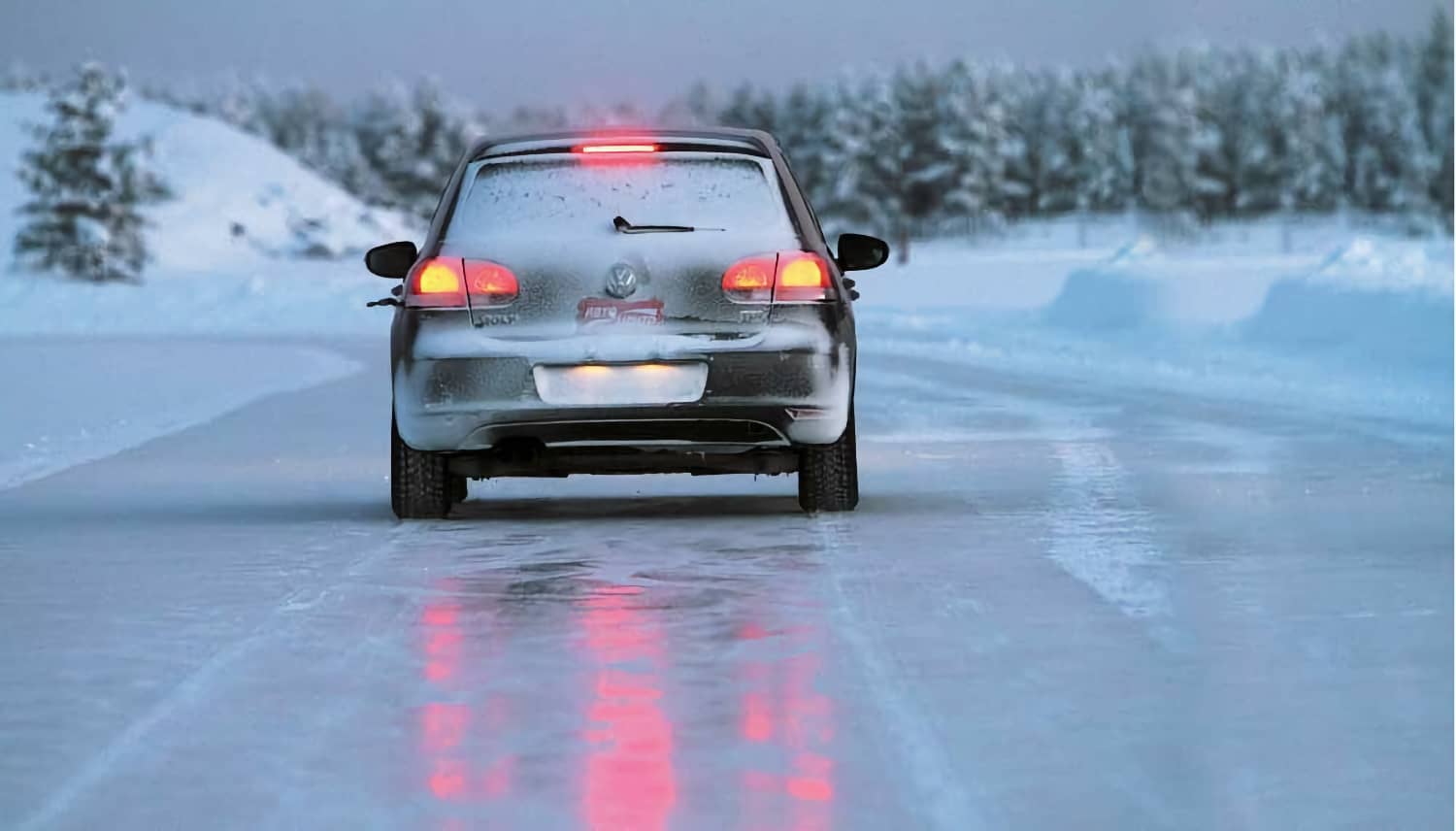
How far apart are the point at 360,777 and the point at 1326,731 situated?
2418mm

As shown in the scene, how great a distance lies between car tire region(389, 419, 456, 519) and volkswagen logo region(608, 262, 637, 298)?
1326 millimetres

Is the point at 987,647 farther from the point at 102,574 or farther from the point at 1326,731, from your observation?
the point at 102,574

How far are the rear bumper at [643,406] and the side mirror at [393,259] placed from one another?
0.96 meters

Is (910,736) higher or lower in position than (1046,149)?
lower

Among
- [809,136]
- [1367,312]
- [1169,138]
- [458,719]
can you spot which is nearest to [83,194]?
[809,136]

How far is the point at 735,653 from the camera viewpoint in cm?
922

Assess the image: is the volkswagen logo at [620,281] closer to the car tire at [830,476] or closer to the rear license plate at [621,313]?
the rear license plate at [621,313]

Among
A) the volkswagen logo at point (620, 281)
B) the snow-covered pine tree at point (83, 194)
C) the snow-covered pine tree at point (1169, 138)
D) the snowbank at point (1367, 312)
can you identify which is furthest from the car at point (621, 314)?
the snow-covered pine tree at point (1169, 138)

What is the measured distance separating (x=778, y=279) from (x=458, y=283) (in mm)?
1343

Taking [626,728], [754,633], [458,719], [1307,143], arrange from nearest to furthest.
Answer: [626,728] < [458,719] < [754,633] < [1307,143]

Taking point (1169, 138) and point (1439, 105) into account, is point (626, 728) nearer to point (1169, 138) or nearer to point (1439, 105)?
point (1439, 105)

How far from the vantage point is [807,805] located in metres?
6.64

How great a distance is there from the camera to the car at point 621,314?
12.9 m

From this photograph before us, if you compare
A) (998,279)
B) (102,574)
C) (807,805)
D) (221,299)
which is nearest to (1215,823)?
(807,805)
